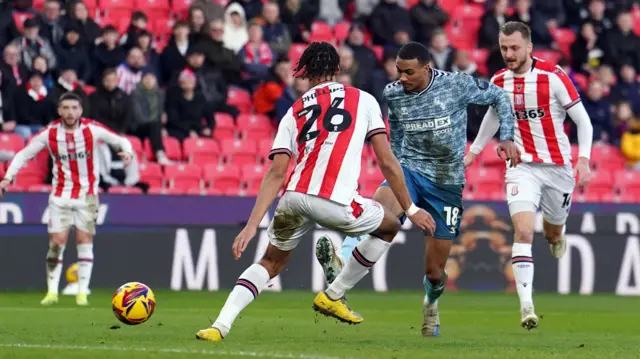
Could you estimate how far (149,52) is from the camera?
2025 cm

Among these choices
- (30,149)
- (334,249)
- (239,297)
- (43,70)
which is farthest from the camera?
(43,70)

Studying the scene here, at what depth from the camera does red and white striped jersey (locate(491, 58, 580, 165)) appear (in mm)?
11258

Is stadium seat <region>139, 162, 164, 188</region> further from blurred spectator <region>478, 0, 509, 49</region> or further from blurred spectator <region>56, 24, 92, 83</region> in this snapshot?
blurred spectator <region>478, 0, 509, 49</region>

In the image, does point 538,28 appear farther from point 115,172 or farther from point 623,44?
point 115,172

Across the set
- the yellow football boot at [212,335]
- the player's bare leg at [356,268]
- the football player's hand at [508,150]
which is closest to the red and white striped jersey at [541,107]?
the football player's hand at [508,150]

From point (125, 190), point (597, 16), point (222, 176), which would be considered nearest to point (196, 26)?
point (222, 176)

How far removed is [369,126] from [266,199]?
951 mm

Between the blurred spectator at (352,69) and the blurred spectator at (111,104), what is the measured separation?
12.1 feet

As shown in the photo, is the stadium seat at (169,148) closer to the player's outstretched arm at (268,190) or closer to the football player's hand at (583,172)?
the football player's hand at (583,172)

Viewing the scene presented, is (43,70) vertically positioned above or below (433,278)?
above

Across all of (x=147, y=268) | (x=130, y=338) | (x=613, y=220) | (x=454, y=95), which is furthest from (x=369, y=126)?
(x=613, y=220)

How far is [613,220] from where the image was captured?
731 inches

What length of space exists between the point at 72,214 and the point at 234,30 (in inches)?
283

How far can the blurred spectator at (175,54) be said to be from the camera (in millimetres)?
20203
